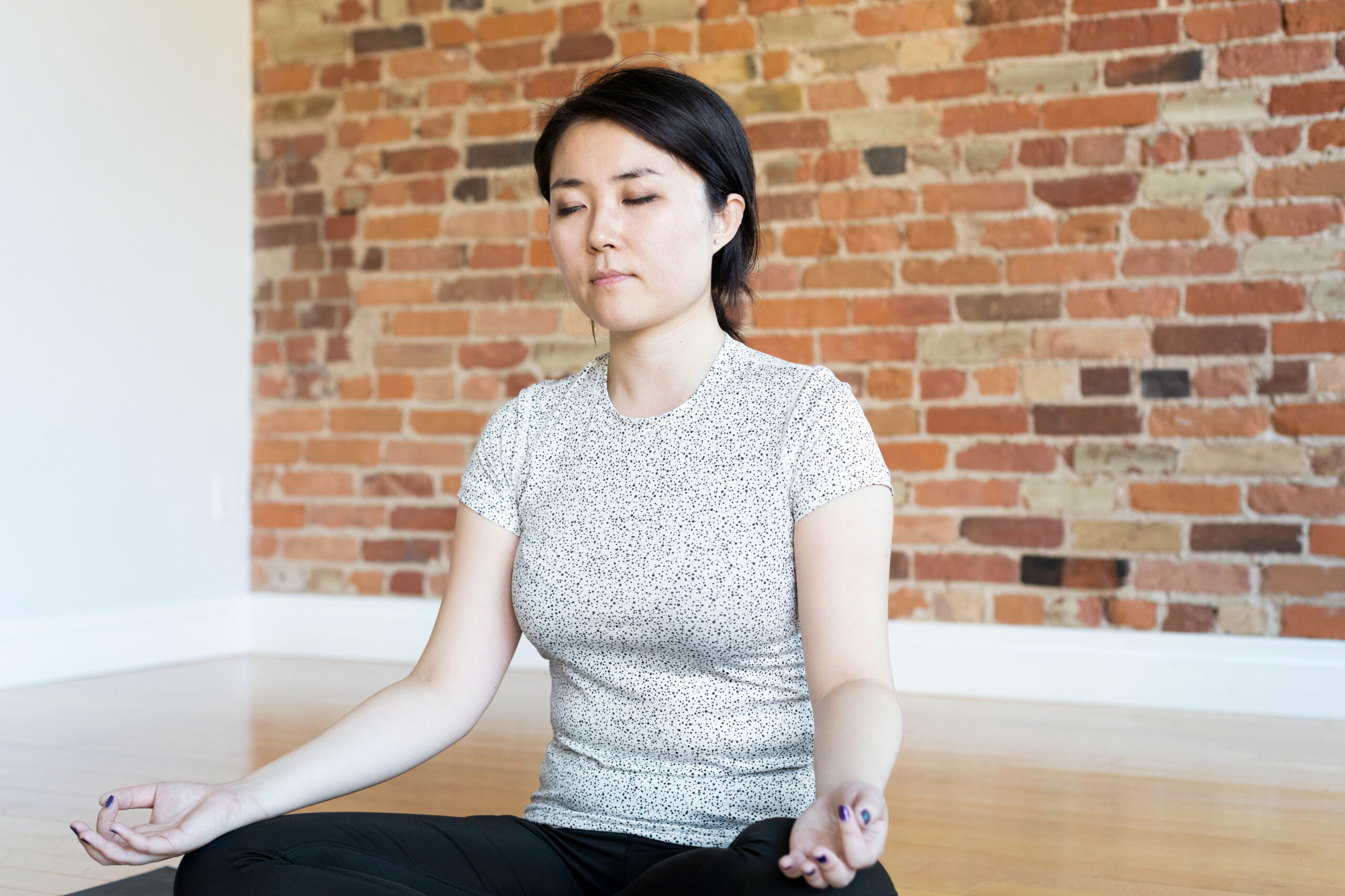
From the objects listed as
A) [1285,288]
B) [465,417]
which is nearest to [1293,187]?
[1285,288]

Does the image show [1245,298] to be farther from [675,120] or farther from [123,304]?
[123,304]

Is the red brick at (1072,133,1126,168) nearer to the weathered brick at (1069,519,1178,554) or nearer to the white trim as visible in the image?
the weathered brick at (1069,519,1178,554)

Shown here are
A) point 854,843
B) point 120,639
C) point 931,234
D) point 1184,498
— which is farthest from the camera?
point 120,639

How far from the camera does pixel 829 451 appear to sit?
4.02 ft

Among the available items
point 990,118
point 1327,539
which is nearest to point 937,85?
point 990,118

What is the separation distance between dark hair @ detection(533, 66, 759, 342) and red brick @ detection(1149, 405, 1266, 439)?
203 cm

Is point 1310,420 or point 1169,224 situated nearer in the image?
point 1310,420

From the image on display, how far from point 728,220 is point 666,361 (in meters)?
0.17

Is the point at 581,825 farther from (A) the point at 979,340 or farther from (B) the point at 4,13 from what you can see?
(B) the point at 4,13

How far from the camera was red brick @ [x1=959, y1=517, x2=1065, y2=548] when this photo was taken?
10.5 ft

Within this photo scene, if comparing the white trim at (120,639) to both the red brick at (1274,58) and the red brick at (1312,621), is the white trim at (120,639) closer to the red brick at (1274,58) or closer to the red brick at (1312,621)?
the red brick at (1312,621)

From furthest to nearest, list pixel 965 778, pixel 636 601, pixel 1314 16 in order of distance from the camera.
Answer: pixel 1314 16, pixel 965 778, pixel 636 601

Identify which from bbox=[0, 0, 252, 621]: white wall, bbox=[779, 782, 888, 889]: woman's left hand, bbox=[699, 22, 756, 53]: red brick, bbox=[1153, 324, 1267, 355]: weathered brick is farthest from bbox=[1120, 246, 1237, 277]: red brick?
bbox=[0, 0, 252, 621]: white wall

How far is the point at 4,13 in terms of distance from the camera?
3.22 meters
